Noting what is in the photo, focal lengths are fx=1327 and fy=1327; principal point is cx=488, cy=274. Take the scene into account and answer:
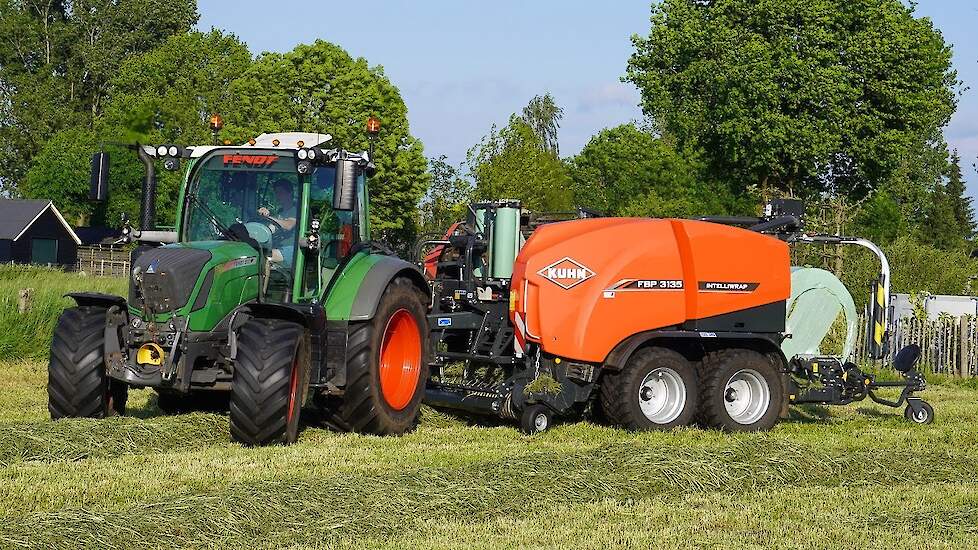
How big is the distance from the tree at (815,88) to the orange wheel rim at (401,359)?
2601 cm

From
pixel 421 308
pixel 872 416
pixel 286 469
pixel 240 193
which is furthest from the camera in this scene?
pixel 872 416

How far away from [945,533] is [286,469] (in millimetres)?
4315

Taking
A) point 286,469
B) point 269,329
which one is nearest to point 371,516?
point 286,469

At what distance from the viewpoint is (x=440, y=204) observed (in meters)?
42.5

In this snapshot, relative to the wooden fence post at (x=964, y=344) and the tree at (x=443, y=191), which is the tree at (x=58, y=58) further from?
the wooden fence post at (x=964, y=344)

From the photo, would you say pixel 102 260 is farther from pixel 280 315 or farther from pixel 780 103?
pixel 280 315

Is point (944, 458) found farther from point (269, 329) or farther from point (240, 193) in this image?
point (240, 193)

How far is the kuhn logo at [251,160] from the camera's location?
11.0 m

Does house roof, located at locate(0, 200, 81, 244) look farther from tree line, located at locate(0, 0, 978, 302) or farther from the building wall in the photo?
A: tree line, located at locate(0, 0, 978, 302)

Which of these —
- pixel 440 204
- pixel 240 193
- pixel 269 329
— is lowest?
pixel 269 329

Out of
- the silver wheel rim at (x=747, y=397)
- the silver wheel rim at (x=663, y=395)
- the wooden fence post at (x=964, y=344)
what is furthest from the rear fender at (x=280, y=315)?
the wooden fence post at (x=964, y=344)

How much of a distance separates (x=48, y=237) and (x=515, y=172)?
88.0ft

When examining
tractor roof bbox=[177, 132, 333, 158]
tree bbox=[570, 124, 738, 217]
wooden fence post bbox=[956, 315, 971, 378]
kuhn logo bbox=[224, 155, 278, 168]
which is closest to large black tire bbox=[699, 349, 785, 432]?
tractor roof bbox=[177, 132, 333, 158]

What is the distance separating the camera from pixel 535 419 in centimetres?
1156
